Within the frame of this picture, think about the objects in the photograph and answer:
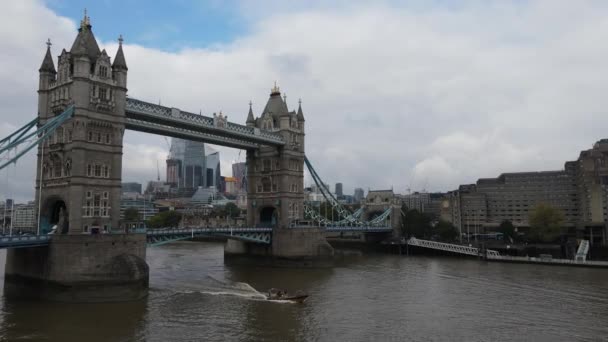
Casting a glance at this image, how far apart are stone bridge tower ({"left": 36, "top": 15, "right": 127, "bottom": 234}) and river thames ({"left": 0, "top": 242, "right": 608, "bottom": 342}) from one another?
8638mm

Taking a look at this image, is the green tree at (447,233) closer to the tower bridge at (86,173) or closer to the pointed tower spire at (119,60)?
the tower bridge at (86,173)

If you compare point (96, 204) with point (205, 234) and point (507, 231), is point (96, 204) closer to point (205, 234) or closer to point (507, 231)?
point (205, 234)

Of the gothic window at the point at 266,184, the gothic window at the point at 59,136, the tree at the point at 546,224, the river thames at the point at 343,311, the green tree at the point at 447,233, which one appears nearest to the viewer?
the river thames at the point at 343,311

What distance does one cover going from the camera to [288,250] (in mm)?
64500

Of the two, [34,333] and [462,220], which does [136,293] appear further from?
[462,220]

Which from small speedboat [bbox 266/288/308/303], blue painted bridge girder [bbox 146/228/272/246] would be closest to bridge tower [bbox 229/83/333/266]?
blue painted bridge girder [bbox 146/228/272/246]

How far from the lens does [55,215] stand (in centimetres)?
4691

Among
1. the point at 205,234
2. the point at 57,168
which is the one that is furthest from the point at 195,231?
the point at 57,168

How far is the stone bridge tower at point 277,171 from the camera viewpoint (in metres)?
68.9

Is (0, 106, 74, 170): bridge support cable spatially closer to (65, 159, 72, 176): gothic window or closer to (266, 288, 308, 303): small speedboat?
(65, 159, 72, 176): gothic window

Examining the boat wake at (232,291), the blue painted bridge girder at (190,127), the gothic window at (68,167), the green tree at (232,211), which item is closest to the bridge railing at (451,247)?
the blue painted bridge girder at (190,127)

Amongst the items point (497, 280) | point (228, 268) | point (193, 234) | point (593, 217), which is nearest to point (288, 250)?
point (228, 268)

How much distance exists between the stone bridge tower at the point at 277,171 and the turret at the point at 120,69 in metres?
26.8

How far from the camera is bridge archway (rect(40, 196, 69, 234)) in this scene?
43.4 metres
